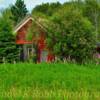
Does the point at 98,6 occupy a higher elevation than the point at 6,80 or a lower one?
higher

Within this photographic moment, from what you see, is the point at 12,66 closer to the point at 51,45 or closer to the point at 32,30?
the point at 51,45

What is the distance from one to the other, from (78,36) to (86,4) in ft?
57.3

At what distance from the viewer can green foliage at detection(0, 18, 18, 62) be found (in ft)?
107

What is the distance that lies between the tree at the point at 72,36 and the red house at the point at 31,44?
253 cm

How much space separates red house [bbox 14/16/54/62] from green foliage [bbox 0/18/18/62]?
1233 millimetres

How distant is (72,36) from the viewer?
2939cm

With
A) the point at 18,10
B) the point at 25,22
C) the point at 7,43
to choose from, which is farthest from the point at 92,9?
the point at 18,10

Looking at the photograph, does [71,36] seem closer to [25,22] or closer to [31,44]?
[31,44]

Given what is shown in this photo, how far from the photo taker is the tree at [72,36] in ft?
95.5

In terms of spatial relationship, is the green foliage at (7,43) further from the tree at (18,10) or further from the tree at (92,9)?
the tree at (18,10)

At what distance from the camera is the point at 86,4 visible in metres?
46.3

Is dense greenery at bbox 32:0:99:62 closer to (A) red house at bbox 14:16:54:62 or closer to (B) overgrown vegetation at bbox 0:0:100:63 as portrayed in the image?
(B) overgrown vegetation at bbox 0:0:100:63

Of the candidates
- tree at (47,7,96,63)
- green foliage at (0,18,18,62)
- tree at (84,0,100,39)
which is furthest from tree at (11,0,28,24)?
tree at (47,7,96,63)

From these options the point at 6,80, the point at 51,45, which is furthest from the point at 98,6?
→ the point at 6,80
